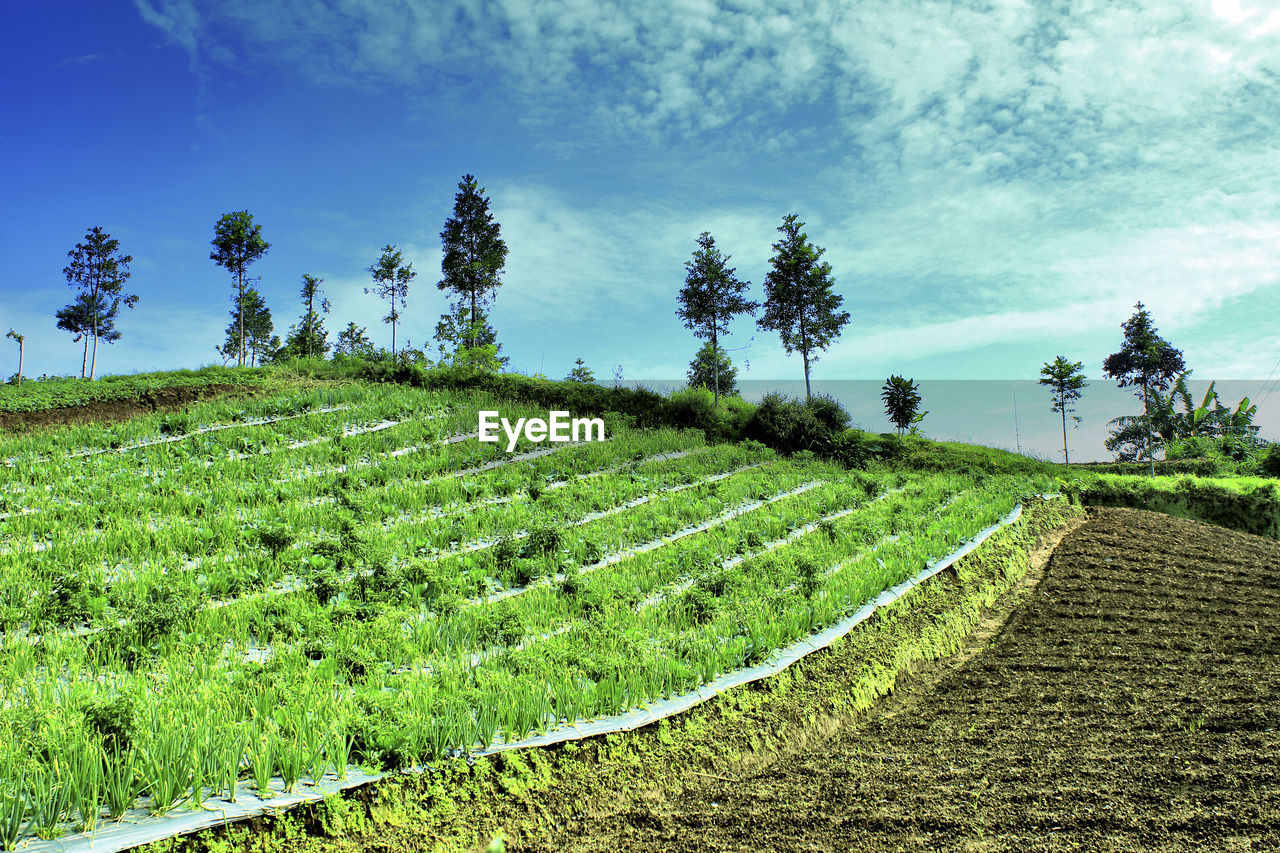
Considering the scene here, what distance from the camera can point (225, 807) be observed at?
2623 millimetres

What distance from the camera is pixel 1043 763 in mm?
3381

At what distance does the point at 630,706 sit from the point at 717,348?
682 inches

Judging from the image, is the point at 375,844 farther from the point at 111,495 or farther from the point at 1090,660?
the point at 111,495

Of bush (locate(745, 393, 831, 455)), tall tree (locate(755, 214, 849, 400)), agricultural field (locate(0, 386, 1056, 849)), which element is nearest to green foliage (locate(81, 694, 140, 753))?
agricultural field (locate(0, 386, 1056, 849))

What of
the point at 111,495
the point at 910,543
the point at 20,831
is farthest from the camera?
the point at 111,495

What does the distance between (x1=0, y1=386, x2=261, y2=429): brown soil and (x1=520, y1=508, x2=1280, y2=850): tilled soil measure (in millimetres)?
13899

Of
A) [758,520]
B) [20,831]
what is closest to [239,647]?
[20,831]

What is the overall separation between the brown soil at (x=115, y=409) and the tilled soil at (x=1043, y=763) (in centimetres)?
1390

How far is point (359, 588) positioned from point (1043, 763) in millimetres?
4778

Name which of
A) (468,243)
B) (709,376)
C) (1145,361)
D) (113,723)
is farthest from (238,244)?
(1145,361)

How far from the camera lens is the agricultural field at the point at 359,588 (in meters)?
2.97

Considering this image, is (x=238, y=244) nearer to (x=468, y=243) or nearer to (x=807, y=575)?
(x=468, y=243)

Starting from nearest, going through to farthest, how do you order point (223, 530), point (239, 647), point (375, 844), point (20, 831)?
point (20, 831) → point (375, 844) → point (239, 647) → point (223, 530)

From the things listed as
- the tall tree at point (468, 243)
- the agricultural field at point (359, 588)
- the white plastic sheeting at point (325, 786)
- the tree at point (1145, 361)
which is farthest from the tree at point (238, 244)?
the tree at point (1145, 361)
